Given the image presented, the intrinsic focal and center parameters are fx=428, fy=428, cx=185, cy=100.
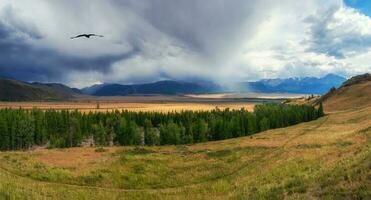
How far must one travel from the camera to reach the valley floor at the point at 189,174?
36.3 metres

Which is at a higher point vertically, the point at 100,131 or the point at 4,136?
the point at 100,131

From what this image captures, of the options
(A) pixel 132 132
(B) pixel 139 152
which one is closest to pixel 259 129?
(A) pixel 132 132

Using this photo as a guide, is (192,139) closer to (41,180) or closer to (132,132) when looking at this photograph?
(132,132)

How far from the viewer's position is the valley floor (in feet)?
119

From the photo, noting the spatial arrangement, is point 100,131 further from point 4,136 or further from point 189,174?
point 189,174

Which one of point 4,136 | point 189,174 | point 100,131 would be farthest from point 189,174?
point 4,136

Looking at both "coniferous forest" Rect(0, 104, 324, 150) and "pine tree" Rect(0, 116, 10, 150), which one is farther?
"coniferous forest" Rect(0, 104, 324, 150)

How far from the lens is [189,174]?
68.6 metres

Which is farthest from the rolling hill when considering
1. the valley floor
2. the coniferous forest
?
the coniferous forest

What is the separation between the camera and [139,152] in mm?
97562

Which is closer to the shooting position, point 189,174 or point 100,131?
point 189,174

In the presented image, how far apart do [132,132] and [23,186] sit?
105m

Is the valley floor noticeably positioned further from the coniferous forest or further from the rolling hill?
the coniferous forest

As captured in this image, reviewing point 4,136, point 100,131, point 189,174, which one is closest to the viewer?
point 189,174
